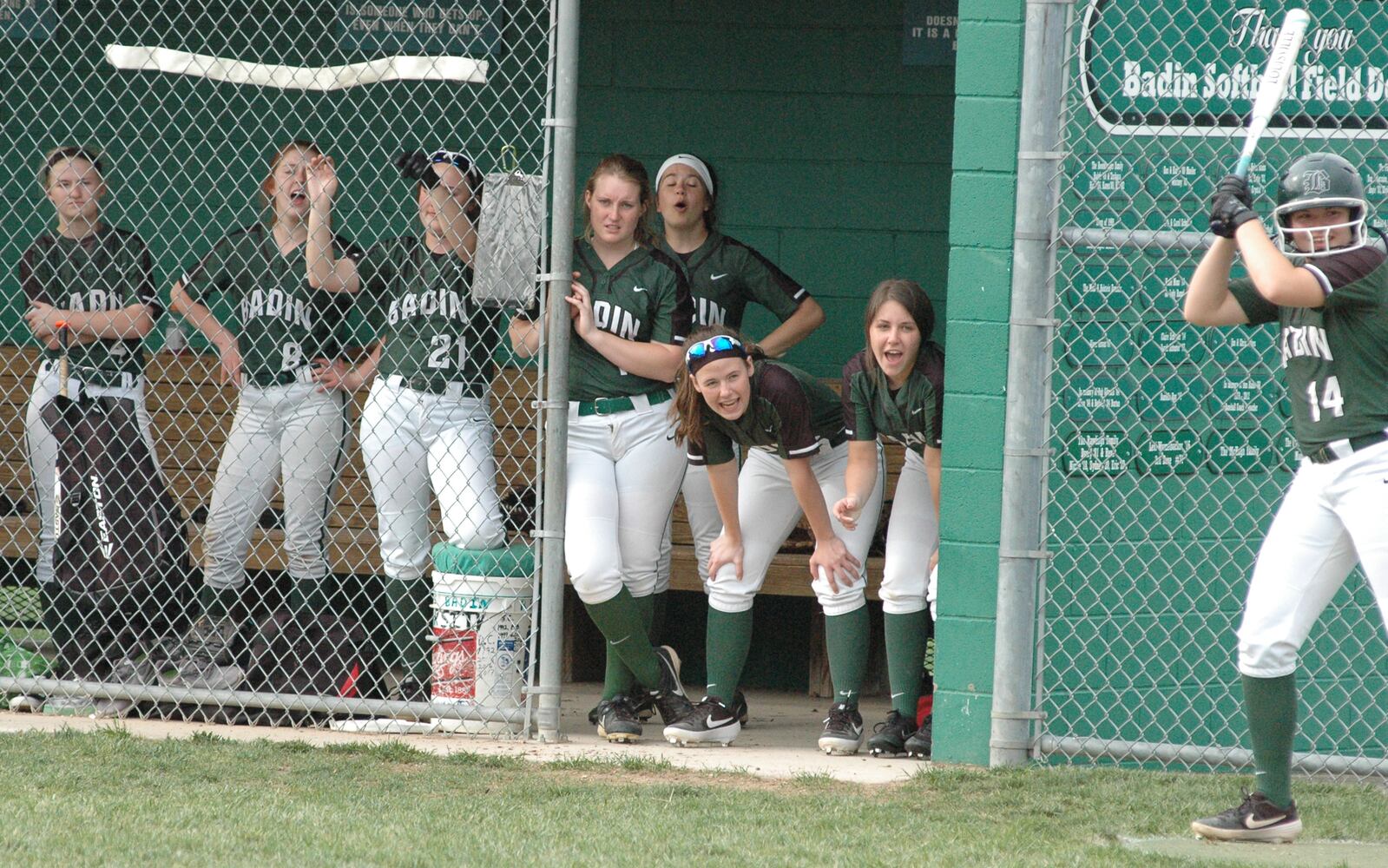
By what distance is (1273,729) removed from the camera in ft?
11.8

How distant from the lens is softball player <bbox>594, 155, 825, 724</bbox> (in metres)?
5.13

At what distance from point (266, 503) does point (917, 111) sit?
3.09 m

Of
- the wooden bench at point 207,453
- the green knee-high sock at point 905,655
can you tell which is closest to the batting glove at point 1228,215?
the green knee-high sock at point 905,655

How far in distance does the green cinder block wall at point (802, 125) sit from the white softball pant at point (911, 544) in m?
1.88

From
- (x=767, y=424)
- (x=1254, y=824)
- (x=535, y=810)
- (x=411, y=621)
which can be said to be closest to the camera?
(x=1254, y=824)

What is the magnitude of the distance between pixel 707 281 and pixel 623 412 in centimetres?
65

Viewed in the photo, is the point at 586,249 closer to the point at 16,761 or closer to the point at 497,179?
the point at 497,179

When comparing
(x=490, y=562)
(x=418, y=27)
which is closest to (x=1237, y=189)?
(x=490, y=562)

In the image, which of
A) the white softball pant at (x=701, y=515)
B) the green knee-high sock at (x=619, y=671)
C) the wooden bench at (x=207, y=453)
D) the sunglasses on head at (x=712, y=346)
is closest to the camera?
the sunglasses on head at (x=712, y=346)

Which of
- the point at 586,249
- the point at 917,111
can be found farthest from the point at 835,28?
the point at 586,249

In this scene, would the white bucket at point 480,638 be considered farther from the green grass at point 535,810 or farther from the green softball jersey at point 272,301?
the green softball jersey at point 272,301

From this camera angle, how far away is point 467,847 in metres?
3.39

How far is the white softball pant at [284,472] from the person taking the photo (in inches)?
204

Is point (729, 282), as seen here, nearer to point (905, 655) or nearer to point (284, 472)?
point (905, 655)
